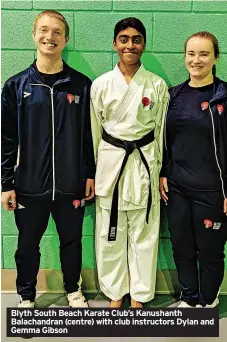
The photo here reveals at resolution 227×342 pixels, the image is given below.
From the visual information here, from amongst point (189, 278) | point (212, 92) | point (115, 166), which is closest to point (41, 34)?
point (115, 166)

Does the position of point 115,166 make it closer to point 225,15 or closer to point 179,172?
point 179,172

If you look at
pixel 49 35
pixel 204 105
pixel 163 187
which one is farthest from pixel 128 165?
pixel 49 35

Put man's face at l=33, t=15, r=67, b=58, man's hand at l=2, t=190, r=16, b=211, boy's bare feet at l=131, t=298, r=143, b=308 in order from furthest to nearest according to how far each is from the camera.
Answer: boy's bare feet at l=131, t=298, r=143, b=308 < man's hand at l=2, t=190, r=16, b=211 < man's face at l=33, t=15, r=67, b=58

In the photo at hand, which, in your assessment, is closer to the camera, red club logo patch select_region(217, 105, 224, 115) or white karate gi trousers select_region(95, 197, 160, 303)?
red club logo patch select_region(217, 105, 224, 115)

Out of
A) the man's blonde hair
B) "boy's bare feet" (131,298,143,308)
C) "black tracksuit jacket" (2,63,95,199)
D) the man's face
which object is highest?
the man's blonde hair

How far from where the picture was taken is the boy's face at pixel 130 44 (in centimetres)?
178

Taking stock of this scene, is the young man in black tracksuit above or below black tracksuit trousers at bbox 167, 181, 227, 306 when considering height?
above

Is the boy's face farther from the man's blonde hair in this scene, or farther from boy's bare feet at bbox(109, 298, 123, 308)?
boy's bare feet at bbox(109, 298, 123, 308)

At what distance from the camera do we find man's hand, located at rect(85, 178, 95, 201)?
1.95 metres

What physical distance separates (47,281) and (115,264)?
1.32ft

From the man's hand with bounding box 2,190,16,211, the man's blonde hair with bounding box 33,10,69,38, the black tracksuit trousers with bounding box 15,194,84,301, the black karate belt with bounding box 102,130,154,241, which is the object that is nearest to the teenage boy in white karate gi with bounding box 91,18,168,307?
the black karate belt with bounding box 102,130,154,241

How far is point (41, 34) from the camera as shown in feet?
5.86

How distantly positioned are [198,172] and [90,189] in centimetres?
51

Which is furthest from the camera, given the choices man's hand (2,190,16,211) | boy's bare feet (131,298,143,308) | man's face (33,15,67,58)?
boy's bare feet (131,298,143,308)
